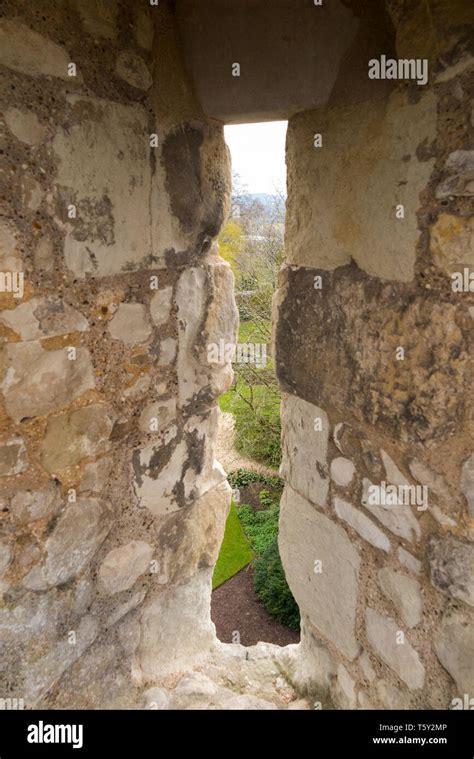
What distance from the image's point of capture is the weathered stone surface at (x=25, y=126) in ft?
3.50

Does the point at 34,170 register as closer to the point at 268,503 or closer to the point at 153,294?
the point at 153,294

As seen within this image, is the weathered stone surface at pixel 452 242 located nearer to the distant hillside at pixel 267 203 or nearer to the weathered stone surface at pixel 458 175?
the weathered stone surface at pixel 458 175

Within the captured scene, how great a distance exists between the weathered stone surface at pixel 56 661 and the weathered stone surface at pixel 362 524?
773mm

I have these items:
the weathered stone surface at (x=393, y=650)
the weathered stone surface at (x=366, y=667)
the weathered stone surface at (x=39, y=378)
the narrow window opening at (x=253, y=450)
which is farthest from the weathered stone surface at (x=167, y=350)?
the narrow window opening at (x=253, y=450)

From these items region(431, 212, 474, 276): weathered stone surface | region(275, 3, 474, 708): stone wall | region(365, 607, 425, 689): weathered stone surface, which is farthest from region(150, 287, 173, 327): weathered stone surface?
region(365, 607, 425, 689): weathered stone surface

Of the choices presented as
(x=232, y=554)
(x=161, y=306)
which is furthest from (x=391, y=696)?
(x=232, y=554)

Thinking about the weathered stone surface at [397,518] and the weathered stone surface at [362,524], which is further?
the weathered stone surface at [362,524]

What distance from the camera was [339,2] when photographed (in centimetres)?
117

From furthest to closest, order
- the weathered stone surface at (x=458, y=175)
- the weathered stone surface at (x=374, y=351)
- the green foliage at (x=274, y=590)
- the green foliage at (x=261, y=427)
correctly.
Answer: the green foliage at (x=261, y=427) → the green foliage at (x=274, y=590) → the weathered stone surface at (x=374, y=351) → the weathered stone surface at (x=458, y=175)

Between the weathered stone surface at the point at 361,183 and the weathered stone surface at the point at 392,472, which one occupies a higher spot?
the weathered stone surface at the point at 361,183

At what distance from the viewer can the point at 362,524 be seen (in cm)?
138

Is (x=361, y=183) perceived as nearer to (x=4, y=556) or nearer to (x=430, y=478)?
(x=430, y=478)

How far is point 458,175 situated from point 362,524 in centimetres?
87

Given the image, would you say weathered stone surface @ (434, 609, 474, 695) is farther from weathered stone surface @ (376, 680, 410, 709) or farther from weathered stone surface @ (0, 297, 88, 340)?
weathered stone surface @ (0, 297, 88, 340)
